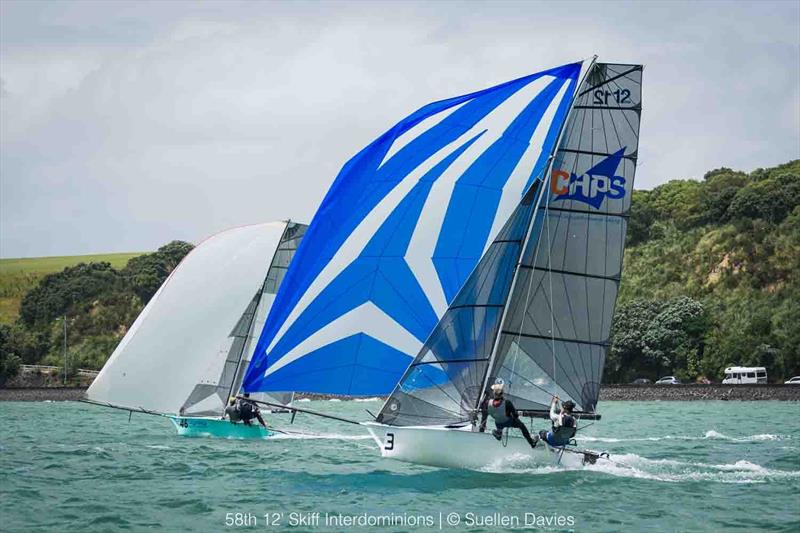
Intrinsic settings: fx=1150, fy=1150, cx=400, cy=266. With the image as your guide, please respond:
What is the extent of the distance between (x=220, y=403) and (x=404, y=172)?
36.5 feet

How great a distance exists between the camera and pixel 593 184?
22672mm

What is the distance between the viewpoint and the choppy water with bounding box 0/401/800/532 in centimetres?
1662

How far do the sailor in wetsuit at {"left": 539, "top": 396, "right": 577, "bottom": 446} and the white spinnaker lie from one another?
41.9ft

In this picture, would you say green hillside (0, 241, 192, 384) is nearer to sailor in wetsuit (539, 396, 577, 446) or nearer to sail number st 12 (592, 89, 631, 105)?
sail number st 12 (592, 89, 631, 105)

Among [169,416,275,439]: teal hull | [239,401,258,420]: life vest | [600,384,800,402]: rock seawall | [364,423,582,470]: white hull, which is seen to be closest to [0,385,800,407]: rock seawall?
[600,384,800,402]: rock seawall

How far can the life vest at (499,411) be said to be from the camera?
66.9 ft

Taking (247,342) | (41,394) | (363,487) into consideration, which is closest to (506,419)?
(363,487)

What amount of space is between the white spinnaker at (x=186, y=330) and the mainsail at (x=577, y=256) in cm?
1141

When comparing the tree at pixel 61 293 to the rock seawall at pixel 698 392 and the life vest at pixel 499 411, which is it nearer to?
the rock seawall at pixel 698 392

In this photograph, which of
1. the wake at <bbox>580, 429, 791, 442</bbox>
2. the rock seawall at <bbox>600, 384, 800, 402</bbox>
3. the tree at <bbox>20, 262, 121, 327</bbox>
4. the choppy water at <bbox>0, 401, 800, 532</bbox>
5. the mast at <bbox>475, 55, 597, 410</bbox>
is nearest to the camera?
the choppy water at <bbox>0, 401, 800, 532</bbox>

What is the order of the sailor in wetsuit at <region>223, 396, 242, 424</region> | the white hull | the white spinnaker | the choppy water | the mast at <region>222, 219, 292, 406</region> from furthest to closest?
the mast at <region>222, 219, 292, 406</region> → the white spinnaker → the sailor in wetsuit at <region>223, 396, 242, 424</region> → the white hull → the choppy water

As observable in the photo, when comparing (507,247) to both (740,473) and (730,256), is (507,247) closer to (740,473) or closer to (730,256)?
(740,473)

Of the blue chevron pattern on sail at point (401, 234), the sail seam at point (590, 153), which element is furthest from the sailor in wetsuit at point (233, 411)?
the sail seam at point (590, 153)

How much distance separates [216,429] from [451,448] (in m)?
12.1
